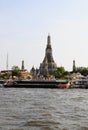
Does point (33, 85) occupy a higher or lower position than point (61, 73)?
lower

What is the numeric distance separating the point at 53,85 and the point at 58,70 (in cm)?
6994

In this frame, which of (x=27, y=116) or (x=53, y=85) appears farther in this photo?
(x=53, y=85)

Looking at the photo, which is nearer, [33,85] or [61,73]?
[33,85]

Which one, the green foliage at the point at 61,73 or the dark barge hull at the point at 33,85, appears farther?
the green foliage at the point at 61,73

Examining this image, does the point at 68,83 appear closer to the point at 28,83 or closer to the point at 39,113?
the point at 28,83

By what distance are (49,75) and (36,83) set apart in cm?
8140

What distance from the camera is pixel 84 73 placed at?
184m

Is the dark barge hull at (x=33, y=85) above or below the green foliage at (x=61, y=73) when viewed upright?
below

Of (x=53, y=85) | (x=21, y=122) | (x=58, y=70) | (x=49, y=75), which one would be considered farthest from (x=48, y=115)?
(x=49, y=75)

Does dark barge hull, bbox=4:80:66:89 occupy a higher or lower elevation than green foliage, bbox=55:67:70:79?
lower

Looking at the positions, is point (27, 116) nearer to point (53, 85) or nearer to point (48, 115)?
point (48, 115)

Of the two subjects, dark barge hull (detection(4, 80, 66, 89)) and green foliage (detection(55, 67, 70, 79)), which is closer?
dark barge hull (detection(4, 80, 66, 89))

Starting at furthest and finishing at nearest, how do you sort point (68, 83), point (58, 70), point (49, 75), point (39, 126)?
point (49, 75) < point (58, 70) < point (68, 83) < point (39, 126)

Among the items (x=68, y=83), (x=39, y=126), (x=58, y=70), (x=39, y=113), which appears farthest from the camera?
(x=58, y=70)
